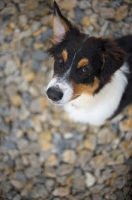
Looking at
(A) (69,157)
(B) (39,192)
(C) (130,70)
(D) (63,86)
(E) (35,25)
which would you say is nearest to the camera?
(D) (63,86)

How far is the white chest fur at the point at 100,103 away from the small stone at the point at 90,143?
6.4 inches

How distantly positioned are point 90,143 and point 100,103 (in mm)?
501

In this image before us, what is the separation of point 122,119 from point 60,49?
49.0 inches

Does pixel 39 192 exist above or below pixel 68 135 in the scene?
below

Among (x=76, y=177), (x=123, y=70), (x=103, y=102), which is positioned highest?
(x=123, y=70)

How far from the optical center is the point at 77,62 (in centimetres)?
280

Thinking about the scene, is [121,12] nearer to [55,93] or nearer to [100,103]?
[100,103]

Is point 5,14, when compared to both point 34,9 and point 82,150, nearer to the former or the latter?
point 34,9

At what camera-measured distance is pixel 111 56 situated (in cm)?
282

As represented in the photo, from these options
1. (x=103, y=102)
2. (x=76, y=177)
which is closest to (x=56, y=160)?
(x=76, y=177)

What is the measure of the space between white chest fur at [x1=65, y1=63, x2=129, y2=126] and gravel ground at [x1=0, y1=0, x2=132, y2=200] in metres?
0.12

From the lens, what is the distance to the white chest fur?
327 cm

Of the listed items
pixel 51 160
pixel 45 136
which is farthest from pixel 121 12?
pixel 51 160

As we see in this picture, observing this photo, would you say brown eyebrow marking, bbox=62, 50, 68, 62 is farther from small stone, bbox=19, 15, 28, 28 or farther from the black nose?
small stone, bbox=19, 15, 28, 28
